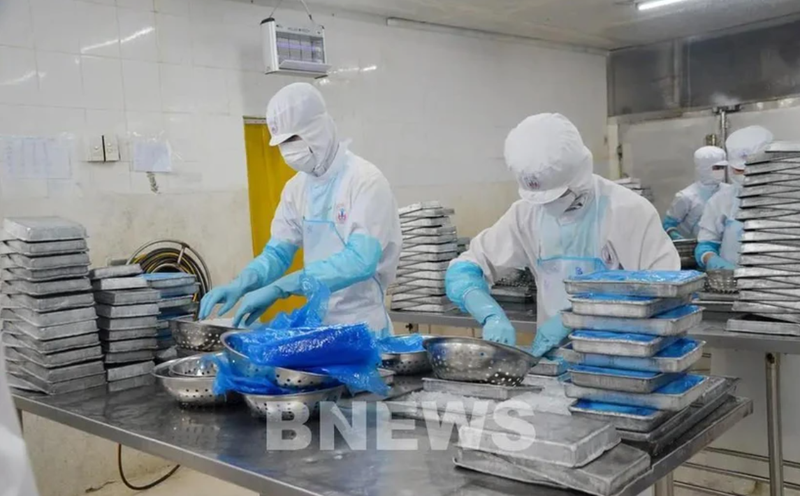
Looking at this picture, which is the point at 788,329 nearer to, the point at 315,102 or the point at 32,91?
the point at 315,102

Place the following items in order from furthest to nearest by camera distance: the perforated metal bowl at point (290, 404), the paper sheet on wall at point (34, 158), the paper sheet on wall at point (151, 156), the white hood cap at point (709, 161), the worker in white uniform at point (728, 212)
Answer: the white hood cap at point (709, 161) → the worker in white uniform at point (728, 212) → the paper sheet on wall at point (151, 156) → the paper sheet on wall at point (34, 158) → the perforated metal bowl at point (290, 404)

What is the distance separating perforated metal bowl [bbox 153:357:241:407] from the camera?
186 cm

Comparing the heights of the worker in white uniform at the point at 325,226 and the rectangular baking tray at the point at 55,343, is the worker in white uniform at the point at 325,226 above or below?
above

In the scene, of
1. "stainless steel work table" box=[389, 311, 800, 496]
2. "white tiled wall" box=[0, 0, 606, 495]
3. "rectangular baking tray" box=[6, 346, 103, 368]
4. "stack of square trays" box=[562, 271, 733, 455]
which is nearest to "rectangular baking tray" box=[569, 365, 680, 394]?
"stack of square trays" box=[562, 271, 733, 455]

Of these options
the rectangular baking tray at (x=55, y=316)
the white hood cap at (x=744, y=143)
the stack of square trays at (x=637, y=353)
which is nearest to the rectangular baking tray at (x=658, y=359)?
the stack of square trays at (x=637, y=353)

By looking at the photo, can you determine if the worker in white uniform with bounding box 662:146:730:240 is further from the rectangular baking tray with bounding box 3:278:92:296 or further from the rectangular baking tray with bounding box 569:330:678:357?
the rectangular baking tray with bounding box 3:278:92:296

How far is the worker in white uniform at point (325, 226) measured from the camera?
7.98 feet

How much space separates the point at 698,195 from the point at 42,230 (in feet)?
16.9

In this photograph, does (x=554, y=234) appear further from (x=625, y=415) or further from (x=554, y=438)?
(x=554, y=438)

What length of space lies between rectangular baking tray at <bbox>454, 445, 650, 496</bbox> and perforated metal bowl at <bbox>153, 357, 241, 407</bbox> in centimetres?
73

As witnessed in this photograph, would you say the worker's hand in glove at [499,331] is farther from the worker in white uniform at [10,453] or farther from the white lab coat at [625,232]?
the worker in white uniform at [10,453]

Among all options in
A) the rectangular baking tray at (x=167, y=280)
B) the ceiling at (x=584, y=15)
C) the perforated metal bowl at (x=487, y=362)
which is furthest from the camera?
the ceiling at (x=584, y=15)

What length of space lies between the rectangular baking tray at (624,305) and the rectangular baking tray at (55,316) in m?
1.44

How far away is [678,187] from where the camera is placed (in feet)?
23.7
